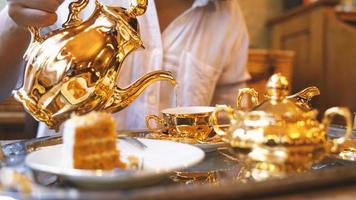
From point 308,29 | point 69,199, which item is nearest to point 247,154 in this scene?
point 69,199

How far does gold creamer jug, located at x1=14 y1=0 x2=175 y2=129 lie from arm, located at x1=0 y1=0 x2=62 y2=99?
33 millimetres

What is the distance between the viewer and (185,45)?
1100 mm

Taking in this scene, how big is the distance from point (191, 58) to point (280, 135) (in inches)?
27.7

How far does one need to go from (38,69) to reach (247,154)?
26 cm

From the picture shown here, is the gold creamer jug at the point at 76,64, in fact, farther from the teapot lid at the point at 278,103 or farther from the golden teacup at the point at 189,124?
the teapot lid at the point at 278,103

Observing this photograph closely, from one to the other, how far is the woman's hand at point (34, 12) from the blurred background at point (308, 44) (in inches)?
40.2

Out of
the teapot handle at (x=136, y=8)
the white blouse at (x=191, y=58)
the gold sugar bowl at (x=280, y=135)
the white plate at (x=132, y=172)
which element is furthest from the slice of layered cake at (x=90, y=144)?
the white blouse at (x=191, y=58)

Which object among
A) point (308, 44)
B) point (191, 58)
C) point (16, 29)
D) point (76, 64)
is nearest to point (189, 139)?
point (76, 64)

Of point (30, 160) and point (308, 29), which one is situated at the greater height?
point (308, 29)

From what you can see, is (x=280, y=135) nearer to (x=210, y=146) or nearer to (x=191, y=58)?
(x=210, y=146)

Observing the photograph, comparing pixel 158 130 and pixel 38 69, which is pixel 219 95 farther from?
pixel 38 69

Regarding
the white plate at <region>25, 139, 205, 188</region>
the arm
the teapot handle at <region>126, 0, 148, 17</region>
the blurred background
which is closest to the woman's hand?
the arm

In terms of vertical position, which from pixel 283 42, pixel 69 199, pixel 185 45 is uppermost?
pixel 283 42

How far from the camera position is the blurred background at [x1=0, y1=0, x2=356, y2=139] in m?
1.69
